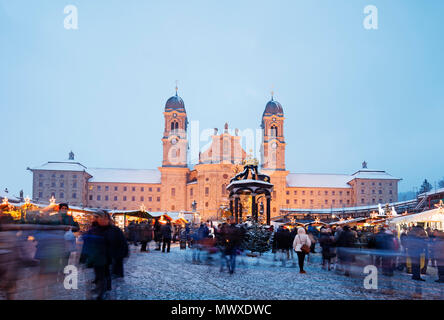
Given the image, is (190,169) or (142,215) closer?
(142,215)

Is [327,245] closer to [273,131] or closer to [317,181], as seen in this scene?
[273,131]

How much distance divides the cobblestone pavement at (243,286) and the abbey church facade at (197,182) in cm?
6041

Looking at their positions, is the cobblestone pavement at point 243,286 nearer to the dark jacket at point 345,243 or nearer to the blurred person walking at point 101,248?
the dark jacket at point 345,243

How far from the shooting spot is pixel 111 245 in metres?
7.85

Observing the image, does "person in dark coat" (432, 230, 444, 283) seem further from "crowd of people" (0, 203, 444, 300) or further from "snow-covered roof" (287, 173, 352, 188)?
"snow-covered roof" (287, 173, 352, 188)

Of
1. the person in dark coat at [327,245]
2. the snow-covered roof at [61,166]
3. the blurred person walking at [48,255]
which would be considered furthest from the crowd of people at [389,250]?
the snow-covered roof at [61,166]

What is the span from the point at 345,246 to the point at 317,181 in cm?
7969

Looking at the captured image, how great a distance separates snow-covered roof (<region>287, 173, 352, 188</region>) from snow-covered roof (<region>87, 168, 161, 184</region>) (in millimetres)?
29224

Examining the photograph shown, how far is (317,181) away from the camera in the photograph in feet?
300

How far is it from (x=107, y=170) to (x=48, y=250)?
86.9 metres

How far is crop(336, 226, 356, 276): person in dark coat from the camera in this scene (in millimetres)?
13039
